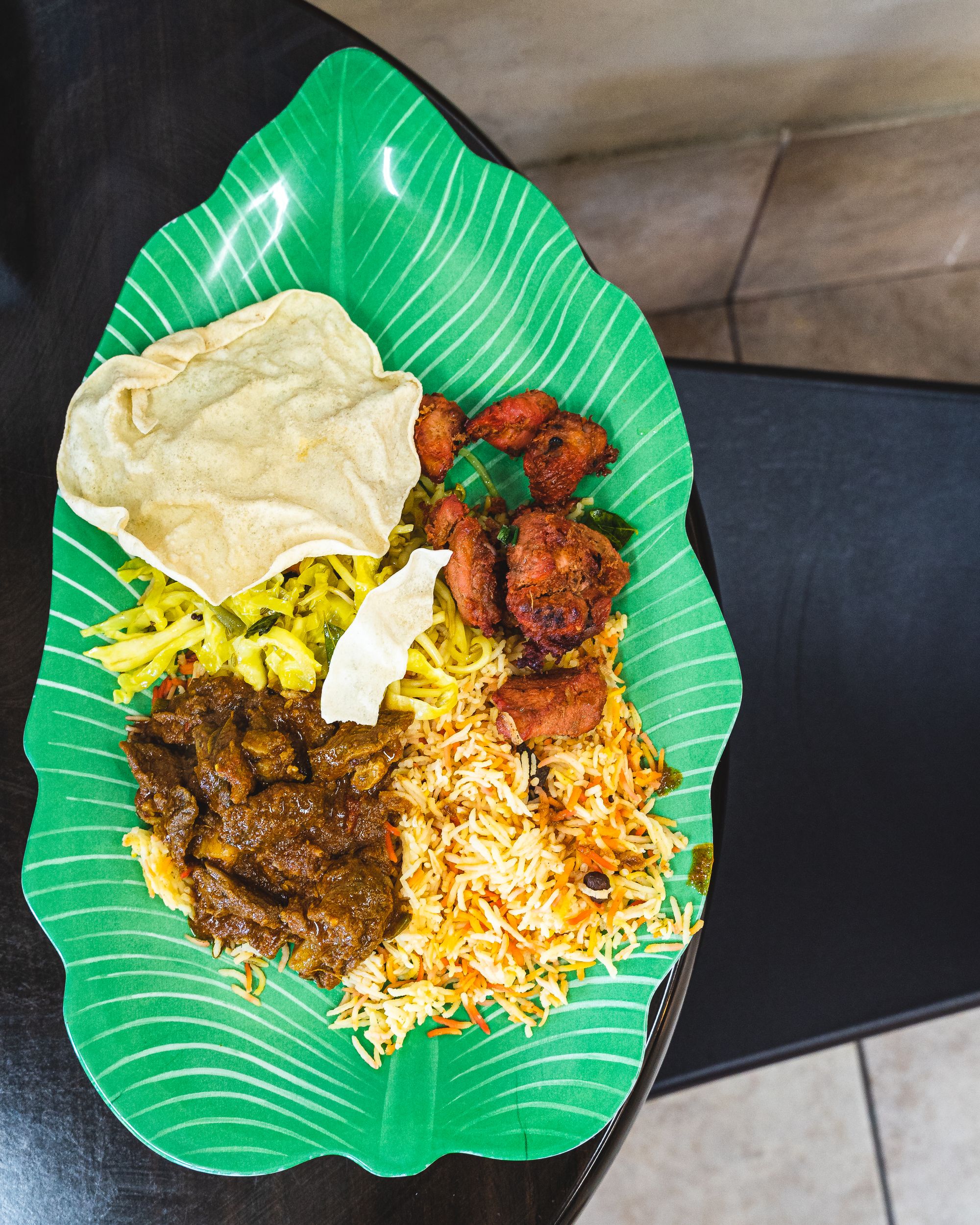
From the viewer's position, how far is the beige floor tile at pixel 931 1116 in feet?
11.8

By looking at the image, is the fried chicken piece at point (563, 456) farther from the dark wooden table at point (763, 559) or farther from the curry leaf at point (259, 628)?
the curry leaf at point (259, 628)

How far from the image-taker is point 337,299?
2387 millimetres

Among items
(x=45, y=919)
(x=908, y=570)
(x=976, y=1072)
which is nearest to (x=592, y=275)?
(x=908, y=570)

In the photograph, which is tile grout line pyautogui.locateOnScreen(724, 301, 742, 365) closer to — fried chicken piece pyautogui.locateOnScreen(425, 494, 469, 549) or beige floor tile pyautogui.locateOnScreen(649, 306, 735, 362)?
beige floor tile pyautogui.locateOnScreen(649, 306, 735, 362)

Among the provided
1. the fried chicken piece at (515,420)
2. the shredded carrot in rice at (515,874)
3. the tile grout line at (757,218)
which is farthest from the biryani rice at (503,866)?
the tile grout line at (757,218)

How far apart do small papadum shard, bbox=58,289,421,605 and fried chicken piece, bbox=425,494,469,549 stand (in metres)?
0.10

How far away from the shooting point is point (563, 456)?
6.80 feet

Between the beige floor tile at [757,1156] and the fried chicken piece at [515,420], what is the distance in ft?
9.41

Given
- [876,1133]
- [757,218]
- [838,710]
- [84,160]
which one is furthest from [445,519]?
[876,1133]

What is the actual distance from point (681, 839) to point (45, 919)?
4.63 feet

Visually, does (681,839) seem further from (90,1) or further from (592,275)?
(90,1)

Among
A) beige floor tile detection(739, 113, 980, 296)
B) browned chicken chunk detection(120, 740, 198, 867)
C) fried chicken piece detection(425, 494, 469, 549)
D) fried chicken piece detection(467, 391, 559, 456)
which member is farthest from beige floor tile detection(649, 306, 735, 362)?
browned chicken chunk detection(120, 740, 198, 867)

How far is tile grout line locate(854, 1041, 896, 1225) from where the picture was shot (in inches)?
141

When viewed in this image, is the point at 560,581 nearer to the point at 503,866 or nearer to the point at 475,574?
the point at 475,574
